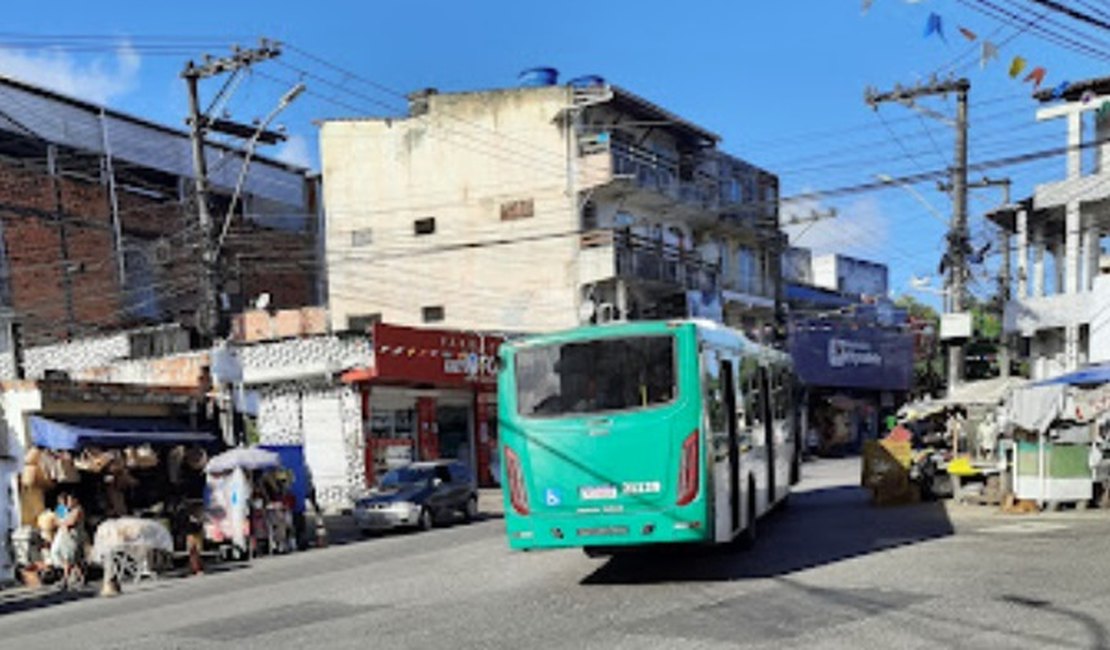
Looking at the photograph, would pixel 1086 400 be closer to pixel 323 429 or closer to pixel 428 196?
pixel 323 429

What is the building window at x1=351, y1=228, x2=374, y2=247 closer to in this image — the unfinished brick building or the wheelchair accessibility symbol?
the unfinished brick building

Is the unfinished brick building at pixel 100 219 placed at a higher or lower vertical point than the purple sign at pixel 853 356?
higher

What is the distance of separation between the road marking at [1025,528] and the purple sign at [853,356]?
3163 cm

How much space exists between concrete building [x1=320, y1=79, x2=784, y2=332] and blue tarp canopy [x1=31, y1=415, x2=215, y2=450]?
18.3 metres

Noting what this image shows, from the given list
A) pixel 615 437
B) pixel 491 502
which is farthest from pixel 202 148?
pixel 615 437

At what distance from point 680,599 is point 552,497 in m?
1.89

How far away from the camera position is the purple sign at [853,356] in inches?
1955

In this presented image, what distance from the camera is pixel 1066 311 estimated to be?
3019 cm

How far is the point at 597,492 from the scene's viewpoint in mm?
10969

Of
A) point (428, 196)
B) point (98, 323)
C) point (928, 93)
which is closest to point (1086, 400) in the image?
point (928, 93)

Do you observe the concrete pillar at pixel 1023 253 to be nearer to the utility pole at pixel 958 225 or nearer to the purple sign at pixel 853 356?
the utility pole at pixel 958 225

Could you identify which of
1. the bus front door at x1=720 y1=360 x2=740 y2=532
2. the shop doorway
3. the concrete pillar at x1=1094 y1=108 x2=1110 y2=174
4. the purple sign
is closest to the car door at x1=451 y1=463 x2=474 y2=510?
the shop doorway

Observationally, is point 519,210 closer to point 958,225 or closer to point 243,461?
point 958,225

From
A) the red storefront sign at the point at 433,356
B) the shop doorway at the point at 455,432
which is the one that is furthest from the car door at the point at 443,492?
the shop doorway at the point at 455,432
